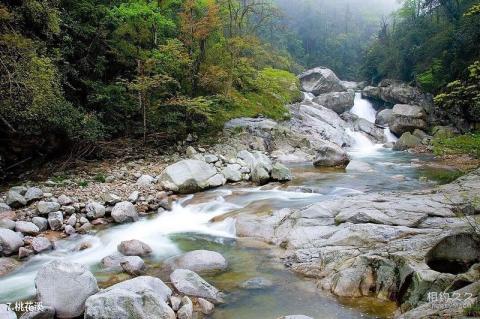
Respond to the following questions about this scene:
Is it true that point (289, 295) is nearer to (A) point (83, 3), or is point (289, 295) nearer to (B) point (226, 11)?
(A) point (83, 3)

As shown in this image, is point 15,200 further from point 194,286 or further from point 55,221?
point 194,286

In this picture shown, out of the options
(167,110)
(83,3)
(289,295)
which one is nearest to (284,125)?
(167,110)

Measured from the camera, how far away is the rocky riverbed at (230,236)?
5.45 meters

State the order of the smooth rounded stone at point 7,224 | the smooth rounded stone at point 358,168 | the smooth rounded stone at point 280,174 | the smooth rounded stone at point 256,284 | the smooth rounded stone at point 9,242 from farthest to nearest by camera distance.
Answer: the smooth rounded stone at point 358,168
the smooth rounded stone at point 280,174
the smooth rounded stone at point 7,224
the smooth rounded stone at point 9,242
the smooth rounded stone at point 256,284

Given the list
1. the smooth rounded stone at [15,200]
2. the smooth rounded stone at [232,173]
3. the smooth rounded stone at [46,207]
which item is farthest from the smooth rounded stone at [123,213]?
the smooth rounded stone at [232,173]

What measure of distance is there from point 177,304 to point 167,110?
11845 millimetres

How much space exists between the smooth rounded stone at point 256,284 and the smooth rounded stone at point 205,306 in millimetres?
842

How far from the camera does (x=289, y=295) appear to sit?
6191 millimetres

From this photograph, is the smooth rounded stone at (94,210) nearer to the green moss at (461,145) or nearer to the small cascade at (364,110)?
the green moss at (461,145)

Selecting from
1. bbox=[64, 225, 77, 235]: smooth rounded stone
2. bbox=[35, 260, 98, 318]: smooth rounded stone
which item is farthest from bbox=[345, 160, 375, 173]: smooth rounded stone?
bbox=[35, 260, 98, 318]: smooth rounded stone

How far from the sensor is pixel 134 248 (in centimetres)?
812

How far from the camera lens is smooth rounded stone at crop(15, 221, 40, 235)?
8844mm

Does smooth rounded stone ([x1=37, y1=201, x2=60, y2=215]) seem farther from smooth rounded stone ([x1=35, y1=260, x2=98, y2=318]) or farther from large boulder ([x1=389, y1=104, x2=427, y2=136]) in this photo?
large boulder ([x1=389, y1=104, x2=427, y2=136])

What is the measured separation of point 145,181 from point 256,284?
6937 mm
